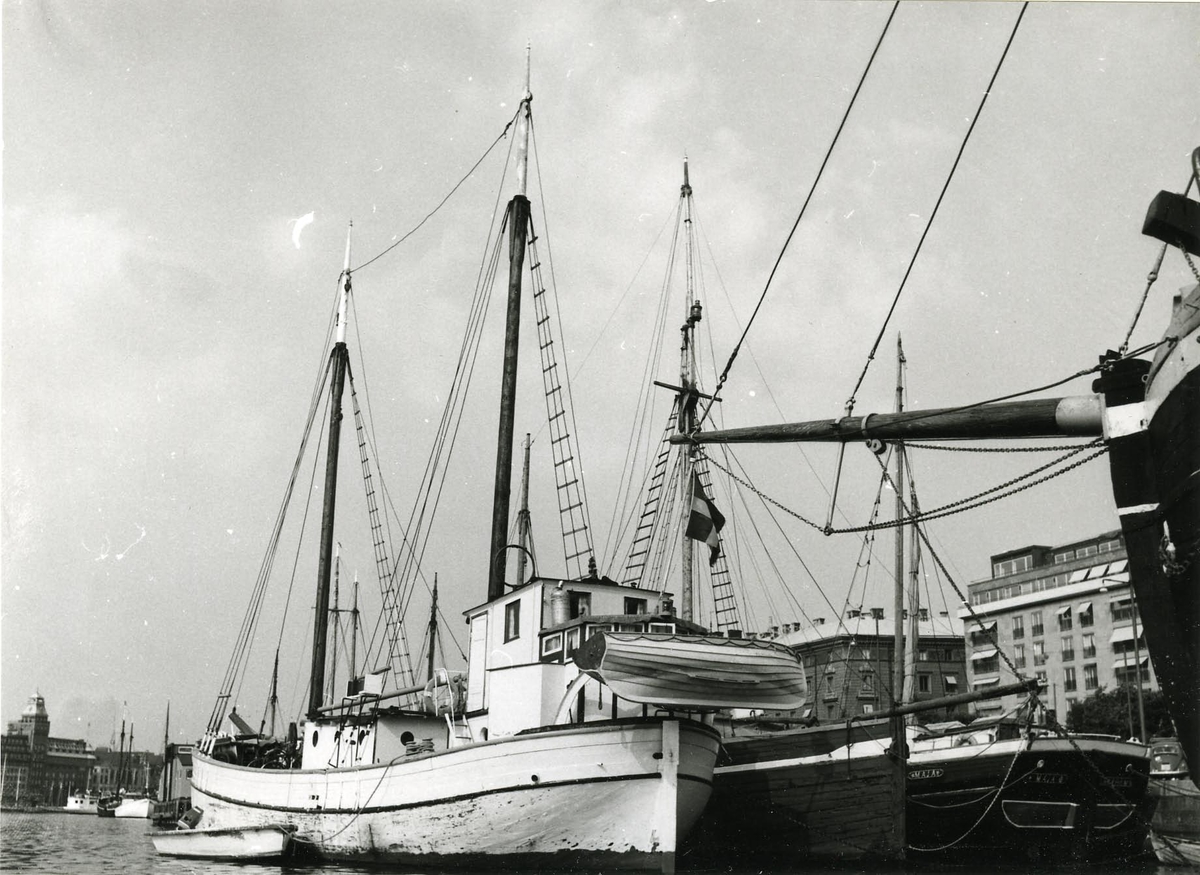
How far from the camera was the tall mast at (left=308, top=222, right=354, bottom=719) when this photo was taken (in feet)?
94.5

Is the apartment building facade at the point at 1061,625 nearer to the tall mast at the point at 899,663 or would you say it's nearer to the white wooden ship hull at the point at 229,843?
the tall mast at the point at 899,663

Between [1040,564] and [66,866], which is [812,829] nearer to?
[66,866]

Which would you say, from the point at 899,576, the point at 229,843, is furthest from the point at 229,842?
the point at 899,576

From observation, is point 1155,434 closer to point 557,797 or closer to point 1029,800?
point 557,797

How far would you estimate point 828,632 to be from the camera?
69938 millimetres

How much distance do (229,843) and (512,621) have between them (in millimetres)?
9292

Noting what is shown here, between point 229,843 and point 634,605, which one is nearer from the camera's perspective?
point 634,605

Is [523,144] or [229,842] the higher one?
[523,144]

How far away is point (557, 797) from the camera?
625 inches

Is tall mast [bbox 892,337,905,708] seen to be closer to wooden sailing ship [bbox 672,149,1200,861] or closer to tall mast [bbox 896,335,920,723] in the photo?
tall mast [bbox 896,335,920,723]

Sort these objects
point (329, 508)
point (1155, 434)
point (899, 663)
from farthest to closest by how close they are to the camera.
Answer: point (329, 508) < point (899, 663) < point (1155, 434)

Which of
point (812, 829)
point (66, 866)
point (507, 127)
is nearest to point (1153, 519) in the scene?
point (812, 829)

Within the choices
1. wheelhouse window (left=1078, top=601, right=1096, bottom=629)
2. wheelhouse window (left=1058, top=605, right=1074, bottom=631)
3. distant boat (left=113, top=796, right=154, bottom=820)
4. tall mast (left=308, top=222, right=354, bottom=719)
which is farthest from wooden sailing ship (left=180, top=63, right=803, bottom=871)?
distant boat (left=113, top=796, right=154, bottom=820)

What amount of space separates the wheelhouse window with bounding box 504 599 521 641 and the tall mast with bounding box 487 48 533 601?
4.40 feet
